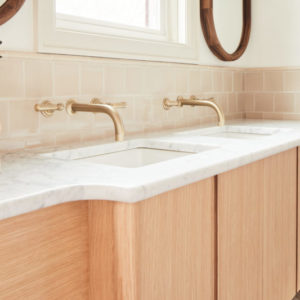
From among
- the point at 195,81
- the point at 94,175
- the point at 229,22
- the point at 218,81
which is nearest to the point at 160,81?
the point at 195,81

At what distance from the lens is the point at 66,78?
1264mm

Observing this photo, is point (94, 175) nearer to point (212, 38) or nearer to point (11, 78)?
point (11, 78)

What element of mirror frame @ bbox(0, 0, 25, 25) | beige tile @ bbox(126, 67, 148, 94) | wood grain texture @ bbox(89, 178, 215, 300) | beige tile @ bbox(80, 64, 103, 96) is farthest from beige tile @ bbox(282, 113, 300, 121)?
mirror frame @ bbox(0, 0, 25, 25)

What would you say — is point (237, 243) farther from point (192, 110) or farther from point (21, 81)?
point (192, 110)

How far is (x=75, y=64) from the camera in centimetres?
129

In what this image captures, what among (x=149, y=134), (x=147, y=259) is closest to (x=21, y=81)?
(x=149, y=134)

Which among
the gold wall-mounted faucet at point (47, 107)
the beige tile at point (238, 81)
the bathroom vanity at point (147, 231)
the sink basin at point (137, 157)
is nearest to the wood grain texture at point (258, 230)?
the bathroom vanity at point (147, 231)

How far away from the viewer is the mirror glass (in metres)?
2.02

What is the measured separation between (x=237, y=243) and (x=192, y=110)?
876 mm

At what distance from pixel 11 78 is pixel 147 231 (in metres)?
0.59

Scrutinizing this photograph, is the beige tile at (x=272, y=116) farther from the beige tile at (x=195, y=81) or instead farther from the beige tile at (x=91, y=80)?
the beige tile at (x=91, y=80)

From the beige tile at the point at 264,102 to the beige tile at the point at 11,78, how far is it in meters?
1.41

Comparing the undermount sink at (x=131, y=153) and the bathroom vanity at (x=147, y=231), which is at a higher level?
the undermount sink at (x=131, y=153)

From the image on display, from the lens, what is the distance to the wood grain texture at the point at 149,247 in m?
0.74
